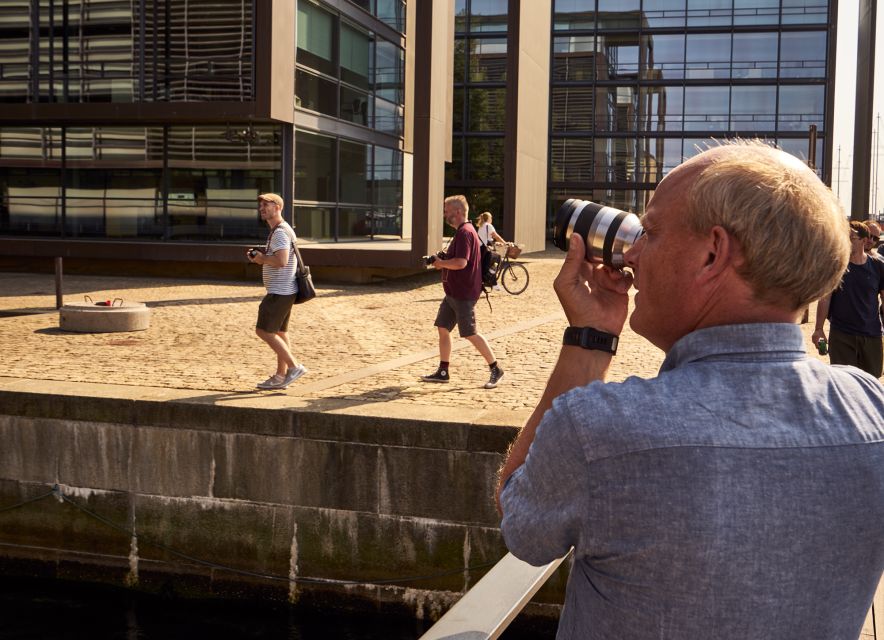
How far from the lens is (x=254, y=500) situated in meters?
7.57

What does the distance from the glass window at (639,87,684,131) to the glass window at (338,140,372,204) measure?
1055 inches

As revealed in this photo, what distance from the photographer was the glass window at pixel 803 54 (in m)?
49.5

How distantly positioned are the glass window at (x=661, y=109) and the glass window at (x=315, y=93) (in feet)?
95.2

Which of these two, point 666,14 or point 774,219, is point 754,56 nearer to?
point 666,14

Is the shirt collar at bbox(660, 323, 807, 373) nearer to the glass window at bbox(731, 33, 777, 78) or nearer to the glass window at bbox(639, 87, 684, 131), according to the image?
the glass window at bbox(639, 87, 684, 131)

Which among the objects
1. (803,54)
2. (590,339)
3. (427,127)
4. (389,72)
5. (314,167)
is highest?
(803,54)

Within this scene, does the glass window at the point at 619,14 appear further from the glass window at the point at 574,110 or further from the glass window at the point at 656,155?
the glass window at the point at 656,155

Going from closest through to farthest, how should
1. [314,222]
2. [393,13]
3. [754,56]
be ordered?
1. [314,222]
2. [393,13]
3. [754,56]

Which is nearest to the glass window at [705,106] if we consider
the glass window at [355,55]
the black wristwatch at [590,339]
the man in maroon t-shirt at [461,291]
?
the glass window at [355,55]

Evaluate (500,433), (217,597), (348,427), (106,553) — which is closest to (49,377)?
(106,553)

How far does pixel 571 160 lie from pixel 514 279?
99.7 ft

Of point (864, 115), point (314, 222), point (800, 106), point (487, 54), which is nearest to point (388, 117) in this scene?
point (314, 222)

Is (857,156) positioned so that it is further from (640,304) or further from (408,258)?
(640,304)

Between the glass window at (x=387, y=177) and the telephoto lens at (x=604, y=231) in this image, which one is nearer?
the telephoto lens at (x=604, y=231)
